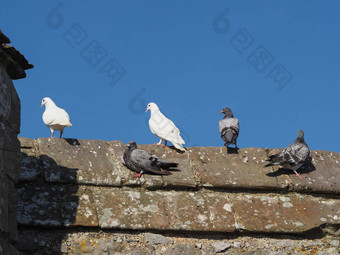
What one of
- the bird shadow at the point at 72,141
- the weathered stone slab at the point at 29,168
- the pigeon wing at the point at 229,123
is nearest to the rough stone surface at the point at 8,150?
the weathered stone slab at the point at 29,168

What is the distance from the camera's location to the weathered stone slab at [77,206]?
504 cm

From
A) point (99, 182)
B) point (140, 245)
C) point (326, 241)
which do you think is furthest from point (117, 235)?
point (326, 241)

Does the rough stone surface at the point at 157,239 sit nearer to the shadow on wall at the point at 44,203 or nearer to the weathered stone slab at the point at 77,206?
the weathered stone slab at the point at 77,206

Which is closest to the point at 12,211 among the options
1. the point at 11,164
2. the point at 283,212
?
the point at 11,164

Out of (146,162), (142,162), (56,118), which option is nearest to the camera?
(142,162)

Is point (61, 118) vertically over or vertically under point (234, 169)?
over

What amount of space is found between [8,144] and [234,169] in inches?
104

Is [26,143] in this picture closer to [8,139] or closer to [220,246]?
[8,139]

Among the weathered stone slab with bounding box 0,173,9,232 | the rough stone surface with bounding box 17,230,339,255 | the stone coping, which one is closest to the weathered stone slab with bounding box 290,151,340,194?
the stone coping

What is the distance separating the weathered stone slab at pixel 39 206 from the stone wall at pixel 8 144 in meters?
0.58

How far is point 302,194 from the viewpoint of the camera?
599 centimetres

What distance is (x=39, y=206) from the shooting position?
5.11m

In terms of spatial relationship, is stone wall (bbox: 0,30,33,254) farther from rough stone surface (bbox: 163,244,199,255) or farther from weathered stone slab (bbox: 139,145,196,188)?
weathered stone slab (bbox: 139,145,196,188)

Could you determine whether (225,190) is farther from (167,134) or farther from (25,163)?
(167,134)
